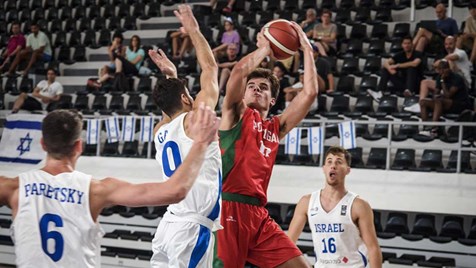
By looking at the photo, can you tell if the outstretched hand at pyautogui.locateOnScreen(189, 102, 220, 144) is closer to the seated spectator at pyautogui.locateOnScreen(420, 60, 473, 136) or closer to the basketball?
the basketball

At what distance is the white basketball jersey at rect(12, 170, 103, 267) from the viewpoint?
12.1 ft

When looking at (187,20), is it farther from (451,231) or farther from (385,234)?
(451,231)

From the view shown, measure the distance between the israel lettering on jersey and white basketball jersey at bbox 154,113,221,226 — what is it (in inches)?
350

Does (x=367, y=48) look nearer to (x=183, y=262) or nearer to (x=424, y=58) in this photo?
(x=424, y=58)

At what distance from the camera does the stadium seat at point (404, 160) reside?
39.3 feet

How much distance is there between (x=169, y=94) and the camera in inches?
209

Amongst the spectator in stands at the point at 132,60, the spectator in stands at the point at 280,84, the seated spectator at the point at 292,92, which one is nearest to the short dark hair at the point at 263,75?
the spectator in stands at the point at 280,84

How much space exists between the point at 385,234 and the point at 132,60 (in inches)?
281

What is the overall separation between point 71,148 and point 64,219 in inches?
13.5

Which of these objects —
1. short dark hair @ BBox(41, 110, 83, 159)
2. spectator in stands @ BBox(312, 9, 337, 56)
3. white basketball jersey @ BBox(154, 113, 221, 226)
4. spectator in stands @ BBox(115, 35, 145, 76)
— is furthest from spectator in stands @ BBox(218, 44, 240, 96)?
short dark hair @ BBox(41, 110, 83, 159)

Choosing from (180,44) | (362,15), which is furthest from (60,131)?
(180,44)

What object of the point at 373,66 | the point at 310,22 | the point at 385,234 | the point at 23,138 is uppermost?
the point at 310,22

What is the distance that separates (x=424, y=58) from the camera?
13664 millimetres

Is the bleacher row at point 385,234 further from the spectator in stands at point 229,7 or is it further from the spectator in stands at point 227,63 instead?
the spectator in stands at point 229,7
